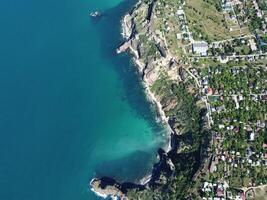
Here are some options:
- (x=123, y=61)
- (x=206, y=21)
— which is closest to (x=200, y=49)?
(x=206, y=21)

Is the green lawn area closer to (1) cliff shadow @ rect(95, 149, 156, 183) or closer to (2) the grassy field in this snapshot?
(1) cliff shadow @ rect(95, 149, 156, 183)

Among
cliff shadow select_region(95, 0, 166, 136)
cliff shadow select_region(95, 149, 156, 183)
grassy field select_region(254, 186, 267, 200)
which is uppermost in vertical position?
cliff shadow select_region(95, 0, 166, 136)

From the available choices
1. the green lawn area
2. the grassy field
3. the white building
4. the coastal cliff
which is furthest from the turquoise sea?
the grassy field

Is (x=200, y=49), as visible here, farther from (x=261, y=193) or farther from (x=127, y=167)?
(x=261, y=193)

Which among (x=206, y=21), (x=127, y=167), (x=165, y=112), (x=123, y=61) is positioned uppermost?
(x=206, y=21)

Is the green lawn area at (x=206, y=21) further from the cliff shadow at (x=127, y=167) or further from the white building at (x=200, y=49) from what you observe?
the cliff shadow at (x=127, y=167)

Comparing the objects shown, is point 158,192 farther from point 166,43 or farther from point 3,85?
point 3,85
